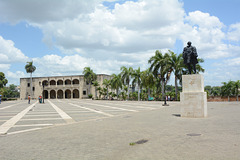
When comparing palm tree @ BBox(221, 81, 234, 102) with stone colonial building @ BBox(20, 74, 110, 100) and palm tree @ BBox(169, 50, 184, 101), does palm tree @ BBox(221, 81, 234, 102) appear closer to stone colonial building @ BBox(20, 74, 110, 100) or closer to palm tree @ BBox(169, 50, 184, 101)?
palm tree @ BBox(169, 50, 184, 101)

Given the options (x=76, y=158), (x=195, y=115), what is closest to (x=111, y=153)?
(x=76, y=158)

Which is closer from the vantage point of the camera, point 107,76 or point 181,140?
point 181,140

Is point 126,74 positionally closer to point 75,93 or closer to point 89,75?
point 89,75

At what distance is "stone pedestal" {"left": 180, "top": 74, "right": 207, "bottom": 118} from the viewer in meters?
12.0

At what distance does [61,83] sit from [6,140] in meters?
74.2

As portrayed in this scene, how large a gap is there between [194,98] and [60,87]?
2708 inches

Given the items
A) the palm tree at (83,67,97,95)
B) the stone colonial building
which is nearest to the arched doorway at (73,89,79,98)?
the stone colonial building

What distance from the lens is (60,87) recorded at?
76250mm

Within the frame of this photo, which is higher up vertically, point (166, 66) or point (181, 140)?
point (166, 66)

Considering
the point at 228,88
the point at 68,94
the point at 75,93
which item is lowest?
the point at 68,94

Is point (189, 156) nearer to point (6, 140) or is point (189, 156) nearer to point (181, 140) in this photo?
point (181, 140)

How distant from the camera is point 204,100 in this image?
12.1 metres

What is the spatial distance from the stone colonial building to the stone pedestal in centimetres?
5942

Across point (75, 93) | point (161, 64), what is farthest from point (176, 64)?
point (75, 93)
